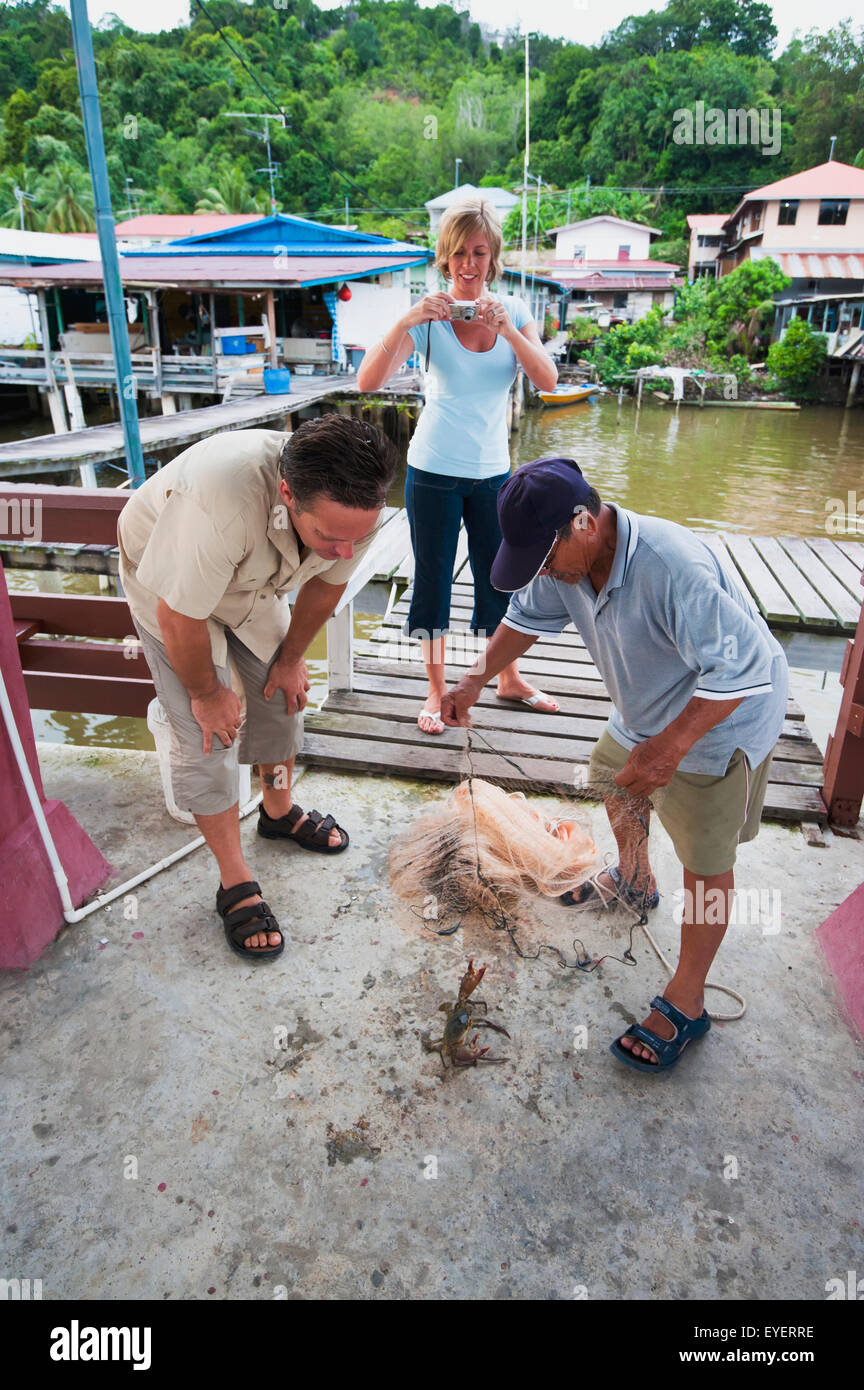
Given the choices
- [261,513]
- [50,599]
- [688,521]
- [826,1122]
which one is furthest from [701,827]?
[688,521]

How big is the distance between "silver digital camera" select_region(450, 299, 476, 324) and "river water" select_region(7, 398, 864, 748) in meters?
3.51

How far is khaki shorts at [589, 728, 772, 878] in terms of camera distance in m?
1.86

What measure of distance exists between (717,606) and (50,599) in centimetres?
266

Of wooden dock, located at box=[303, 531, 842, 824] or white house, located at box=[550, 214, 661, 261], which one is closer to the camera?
wooden dock, located at box=[303, 531, 842, 824]

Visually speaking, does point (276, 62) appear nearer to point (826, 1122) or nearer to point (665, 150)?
point (665, 150)

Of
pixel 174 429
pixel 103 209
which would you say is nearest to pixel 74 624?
pixel 103 209

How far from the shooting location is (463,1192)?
1.69 m

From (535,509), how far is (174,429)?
13.5 meters

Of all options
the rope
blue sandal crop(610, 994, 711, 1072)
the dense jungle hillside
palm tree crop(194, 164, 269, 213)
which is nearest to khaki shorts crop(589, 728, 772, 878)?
the rope

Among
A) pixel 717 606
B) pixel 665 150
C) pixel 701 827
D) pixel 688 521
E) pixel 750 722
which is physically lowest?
pixel 688 521

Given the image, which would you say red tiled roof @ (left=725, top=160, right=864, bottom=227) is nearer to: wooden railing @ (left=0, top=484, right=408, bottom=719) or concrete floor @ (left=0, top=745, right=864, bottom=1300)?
wooden railing @ (left=0, top=484, right=408, bottom=719)

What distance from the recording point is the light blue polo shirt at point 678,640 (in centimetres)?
167

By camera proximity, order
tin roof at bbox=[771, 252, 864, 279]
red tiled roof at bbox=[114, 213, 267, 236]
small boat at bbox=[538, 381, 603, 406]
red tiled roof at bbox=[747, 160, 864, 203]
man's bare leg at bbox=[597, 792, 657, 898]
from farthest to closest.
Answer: red tiled roof at bbox=[114, 213, 267, 236] < red tiled roof at bbox=[747, 160, 864, 203] < tin roof at bbox=[771, 252, 864, 279] < small boat at bbox=[538, 381, 603, 406] < man's bare leg at bbox=[597, 792, 657, 898]

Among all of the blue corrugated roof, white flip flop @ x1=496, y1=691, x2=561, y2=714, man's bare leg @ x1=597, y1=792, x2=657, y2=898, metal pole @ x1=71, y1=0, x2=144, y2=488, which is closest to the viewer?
man's bare leg @ x1=597, y1=792, x2=657, y2=898
